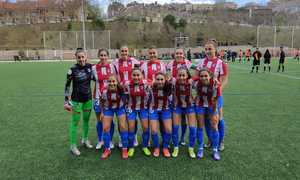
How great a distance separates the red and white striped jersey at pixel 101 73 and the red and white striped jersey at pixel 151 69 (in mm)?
566

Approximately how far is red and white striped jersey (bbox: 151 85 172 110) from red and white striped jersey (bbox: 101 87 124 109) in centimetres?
55

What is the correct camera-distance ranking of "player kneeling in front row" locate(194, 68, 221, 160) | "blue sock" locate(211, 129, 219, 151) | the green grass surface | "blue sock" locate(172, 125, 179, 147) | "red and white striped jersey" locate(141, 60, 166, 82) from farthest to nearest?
1. "red and white striped jersey" locate(141, 60, 166, 82)
2. "blue sock" locate(172, 125, 179, 147)
3. "blue sock" locate(211, 129, 219, 151)
4. "player kneeling in front row" locate(194, 68, 221, 160)
5. the green grass surface

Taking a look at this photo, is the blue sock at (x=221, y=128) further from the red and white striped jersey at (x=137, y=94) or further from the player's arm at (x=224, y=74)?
the red and white striped jersey at (x=137, y=94)

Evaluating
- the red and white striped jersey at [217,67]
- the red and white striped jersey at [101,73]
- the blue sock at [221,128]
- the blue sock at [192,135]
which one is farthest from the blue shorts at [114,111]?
the blue sock at [221,128]

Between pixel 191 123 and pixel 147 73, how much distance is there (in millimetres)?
1196

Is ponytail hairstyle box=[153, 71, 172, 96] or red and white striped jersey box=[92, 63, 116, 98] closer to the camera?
ponytail hairstyle box=[153, 71, 172, 96]

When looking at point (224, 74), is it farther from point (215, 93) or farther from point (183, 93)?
point (183, 93)

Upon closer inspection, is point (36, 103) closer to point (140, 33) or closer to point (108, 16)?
point (140, 33)

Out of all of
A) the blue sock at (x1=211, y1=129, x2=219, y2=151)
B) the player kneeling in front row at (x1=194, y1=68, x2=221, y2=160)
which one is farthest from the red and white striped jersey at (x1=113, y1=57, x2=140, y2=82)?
the blue sock at (x1=211, y1=129, x2=219, y2=151)

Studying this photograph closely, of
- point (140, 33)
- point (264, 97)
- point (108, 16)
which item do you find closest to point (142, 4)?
point (108, 16)

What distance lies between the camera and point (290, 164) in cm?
439

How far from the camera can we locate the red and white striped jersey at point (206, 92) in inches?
174

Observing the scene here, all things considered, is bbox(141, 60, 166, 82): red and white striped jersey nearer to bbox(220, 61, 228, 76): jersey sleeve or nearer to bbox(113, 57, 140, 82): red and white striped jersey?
bbox(113, 57, 140, 82): red and white striped jersey

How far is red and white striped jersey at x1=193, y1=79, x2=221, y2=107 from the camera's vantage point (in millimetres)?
4430
